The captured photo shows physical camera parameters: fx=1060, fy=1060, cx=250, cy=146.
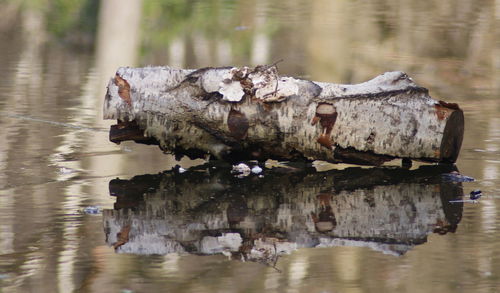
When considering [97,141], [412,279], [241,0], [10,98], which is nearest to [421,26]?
[241,0]

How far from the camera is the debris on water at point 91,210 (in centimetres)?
597

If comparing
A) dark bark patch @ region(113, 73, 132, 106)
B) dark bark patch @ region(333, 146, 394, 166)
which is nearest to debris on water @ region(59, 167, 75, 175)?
dark bark patch @ region(113, 73, 132, 106)

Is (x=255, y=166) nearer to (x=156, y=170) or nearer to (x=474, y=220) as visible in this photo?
(x=156, y=170)

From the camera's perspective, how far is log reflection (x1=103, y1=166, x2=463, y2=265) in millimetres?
5371

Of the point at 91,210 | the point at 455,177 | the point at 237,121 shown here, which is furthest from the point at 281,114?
the point at 91,210

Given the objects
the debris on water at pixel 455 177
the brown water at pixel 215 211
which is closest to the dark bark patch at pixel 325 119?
the brown water at pixel 215 211

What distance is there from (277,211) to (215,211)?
0.35 meters

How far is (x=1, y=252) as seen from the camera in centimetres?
521

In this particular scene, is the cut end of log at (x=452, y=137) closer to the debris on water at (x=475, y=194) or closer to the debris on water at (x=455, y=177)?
the debris on water at (x=455, y=177)

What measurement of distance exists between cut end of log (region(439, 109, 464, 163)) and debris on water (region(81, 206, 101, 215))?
90.2 inches

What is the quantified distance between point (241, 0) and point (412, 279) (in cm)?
1470

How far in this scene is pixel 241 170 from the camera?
7.00m

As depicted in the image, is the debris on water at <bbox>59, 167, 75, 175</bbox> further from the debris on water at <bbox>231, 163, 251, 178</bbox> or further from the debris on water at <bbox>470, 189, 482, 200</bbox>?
the debris on water at <bbox>470, 189, 482, 200</bbox>

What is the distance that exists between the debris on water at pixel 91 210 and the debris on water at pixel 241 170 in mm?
1186
